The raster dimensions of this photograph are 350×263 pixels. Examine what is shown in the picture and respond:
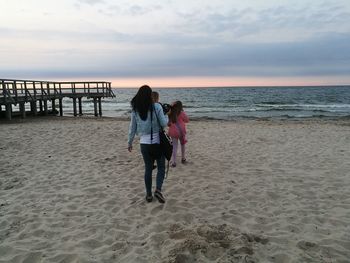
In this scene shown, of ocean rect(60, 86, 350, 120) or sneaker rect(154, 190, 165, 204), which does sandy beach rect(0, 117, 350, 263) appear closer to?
sneaker rect(154, 190, 165, 204)

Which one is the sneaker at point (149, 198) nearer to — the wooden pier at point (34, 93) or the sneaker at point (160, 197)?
the sneaker at point (160, 197)

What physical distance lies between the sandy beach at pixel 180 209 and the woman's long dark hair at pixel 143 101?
1.45 meters

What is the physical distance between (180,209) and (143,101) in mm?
1673

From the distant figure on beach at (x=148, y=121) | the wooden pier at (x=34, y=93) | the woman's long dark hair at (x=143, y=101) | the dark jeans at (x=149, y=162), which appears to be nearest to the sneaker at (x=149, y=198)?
the dark jeans at (x=149, y=162)

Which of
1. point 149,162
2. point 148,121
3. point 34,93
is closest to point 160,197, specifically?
point 149,162

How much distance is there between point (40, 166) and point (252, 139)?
7.28 meters

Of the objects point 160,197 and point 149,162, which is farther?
point 160,197

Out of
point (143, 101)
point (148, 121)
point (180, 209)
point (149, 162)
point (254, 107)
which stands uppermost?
point (143, 101)

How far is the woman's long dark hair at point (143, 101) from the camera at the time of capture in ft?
16.0

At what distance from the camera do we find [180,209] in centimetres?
507

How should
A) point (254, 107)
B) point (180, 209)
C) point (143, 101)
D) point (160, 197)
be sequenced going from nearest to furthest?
point (143, 101)
point (180, 209)
point (160, 197)
point (254, 107)

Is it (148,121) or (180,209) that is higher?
(148,121)

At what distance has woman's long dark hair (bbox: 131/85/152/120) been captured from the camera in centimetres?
488

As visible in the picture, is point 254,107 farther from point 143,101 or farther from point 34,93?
point 143,101
